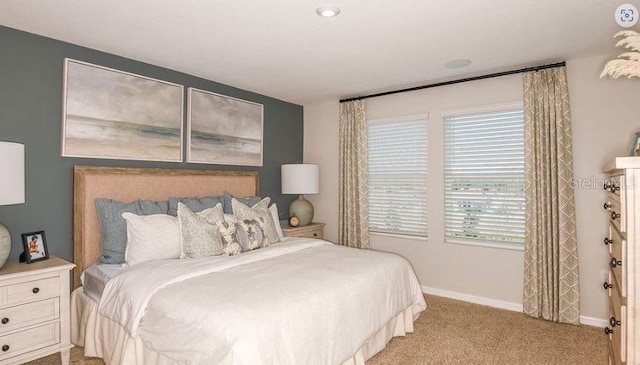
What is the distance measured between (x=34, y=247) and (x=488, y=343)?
3.50 m

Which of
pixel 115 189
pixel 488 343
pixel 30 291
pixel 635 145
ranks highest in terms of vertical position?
pixel 635 145

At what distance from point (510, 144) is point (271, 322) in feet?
10.1

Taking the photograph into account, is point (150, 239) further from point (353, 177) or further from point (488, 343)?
point (488, 343)

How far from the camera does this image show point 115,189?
304 cm

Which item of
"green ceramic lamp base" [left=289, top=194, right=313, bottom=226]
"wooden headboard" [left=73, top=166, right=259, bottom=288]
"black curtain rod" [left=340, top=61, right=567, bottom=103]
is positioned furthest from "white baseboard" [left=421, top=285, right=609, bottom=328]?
"wooden headboard" [left=73, top=166, right=259, bottom=288]

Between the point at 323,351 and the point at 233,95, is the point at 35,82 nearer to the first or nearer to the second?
the point at 233,95

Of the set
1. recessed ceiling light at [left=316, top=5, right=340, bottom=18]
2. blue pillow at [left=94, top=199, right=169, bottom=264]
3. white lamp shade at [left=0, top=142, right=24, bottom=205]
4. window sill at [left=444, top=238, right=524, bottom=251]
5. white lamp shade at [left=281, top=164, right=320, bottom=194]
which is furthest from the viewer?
white lamp shade at [left=281, top=164, right=320, bottom=194]

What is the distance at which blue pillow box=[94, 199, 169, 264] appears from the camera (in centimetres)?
272

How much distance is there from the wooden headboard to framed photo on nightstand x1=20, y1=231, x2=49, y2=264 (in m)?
0.28

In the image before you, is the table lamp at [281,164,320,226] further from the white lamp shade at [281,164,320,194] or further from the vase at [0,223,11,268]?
the vase at [0,223,11,268]

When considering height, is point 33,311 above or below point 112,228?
below

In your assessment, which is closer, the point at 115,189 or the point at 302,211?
the point at 115,189

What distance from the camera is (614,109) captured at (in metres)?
3.12

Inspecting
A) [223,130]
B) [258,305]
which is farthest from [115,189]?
[258,305]
